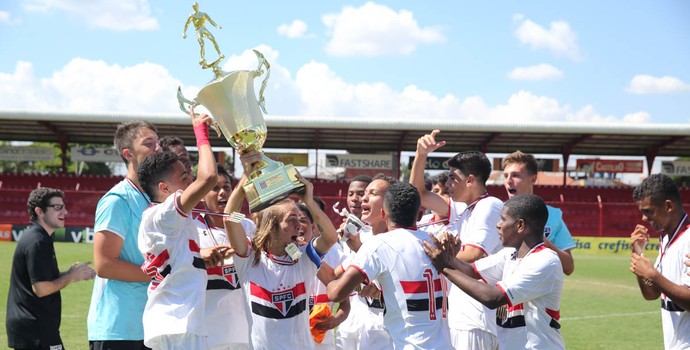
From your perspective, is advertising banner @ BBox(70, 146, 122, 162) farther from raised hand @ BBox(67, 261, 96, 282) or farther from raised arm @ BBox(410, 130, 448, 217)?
raised arm @ BBox(410, 130, 448, 217)

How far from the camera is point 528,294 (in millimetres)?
4109

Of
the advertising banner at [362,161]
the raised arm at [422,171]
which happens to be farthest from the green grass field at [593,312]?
the advertising banner at [362,161]

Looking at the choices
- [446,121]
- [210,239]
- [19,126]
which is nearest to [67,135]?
[19,126]

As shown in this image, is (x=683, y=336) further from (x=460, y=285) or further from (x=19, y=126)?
(x=19, y=126)

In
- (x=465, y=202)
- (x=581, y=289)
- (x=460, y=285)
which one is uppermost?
(x=465, y=202)

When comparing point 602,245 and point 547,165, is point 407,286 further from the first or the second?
point 547,165

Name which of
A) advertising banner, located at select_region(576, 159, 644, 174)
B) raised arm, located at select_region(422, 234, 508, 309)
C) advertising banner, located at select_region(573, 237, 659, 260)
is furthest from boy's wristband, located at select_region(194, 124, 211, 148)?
advertising banner, located at select_region(576, 159, 644, 174)

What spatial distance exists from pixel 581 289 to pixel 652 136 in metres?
19.2

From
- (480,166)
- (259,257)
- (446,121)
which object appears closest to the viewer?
(259,257)

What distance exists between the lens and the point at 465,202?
5574 millimetres

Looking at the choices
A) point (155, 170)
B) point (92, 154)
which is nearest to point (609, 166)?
point (92, 154)

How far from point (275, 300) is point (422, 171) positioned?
166 cm

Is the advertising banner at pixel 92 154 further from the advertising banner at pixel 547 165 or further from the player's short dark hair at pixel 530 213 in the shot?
the player's short dark hair at pixel 530 213

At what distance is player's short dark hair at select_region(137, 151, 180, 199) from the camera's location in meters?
4.27
